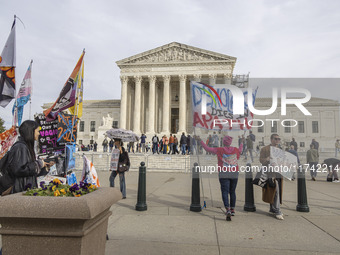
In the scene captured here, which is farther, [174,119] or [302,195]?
[174,119]

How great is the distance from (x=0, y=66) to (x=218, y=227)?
6724 millimetres

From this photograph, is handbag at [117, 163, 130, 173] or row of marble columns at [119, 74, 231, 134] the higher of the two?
row of marble columns at [119, 74, 231, 134]

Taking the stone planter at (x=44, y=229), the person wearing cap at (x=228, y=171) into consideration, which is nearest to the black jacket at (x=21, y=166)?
the stone planter at (x=44, y=229)

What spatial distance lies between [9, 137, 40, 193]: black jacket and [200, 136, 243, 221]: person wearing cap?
147 inches

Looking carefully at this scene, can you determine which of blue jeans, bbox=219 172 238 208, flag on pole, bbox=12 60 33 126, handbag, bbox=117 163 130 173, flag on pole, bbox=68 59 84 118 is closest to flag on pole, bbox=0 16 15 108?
flag on pole, bbox=68 59 84 118

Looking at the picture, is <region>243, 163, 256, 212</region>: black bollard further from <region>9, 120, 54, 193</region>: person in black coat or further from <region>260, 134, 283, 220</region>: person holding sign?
<region>9, 120, 54, 193</region>: person in black coat

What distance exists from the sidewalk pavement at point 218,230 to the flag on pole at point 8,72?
395 cm

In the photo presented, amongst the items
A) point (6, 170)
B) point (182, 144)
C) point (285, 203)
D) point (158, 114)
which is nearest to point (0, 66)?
point (6, 170)

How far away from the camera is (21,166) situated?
3057mm

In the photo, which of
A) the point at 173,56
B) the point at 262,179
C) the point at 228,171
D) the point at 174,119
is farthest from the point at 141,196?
Result: the point at 174,119

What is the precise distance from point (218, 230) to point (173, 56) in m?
43.6

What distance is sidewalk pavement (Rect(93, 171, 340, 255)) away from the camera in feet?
12.9

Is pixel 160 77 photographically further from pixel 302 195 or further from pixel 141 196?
pixel 302 195

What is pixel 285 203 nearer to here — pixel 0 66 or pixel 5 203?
pixel 5 203
